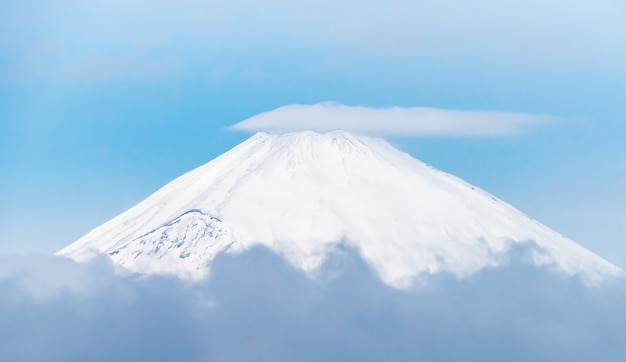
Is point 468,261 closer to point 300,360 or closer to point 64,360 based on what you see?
point 300,360

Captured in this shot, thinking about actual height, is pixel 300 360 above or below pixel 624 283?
below

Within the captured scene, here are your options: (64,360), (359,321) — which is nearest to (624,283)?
(359,321)

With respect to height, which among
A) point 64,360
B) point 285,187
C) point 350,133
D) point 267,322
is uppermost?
point 350,133

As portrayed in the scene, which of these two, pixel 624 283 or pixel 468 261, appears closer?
pixel 468 261

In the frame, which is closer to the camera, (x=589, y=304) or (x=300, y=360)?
(x=300, y=360)

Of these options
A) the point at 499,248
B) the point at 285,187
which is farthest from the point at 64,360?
the point at 499,248

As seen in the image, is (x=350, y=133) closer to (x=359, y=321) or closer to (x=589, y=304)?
(x=359, y=321)
